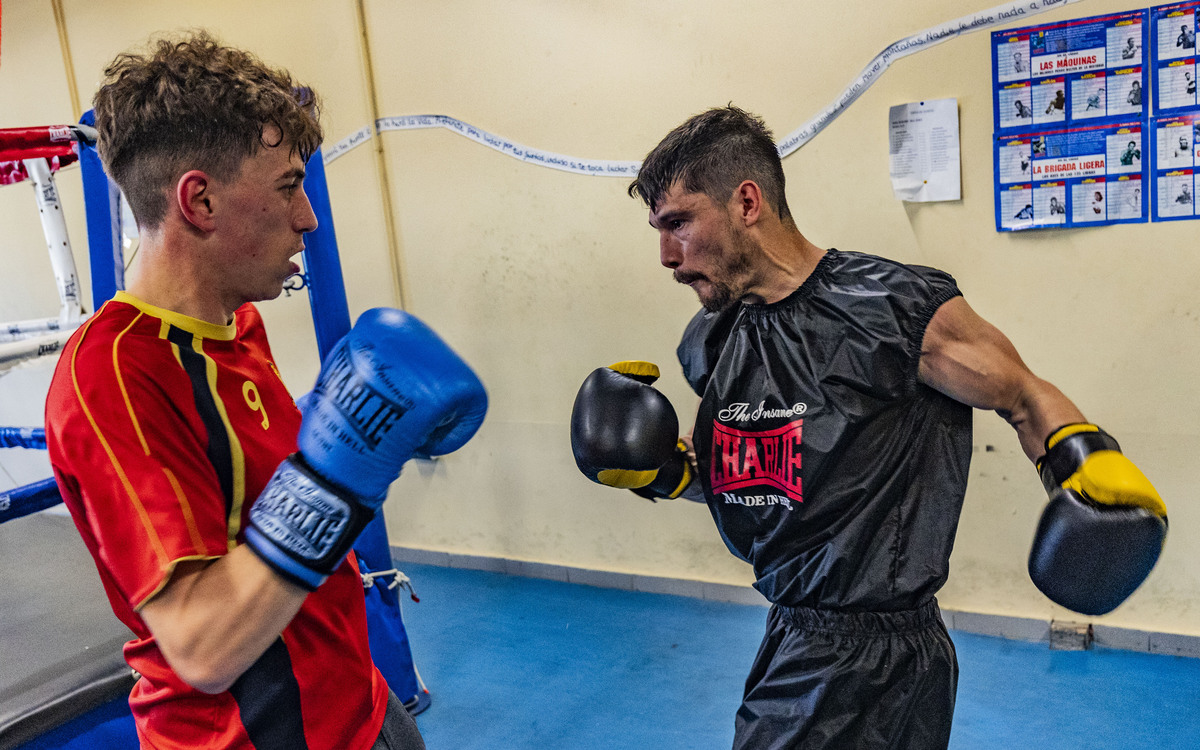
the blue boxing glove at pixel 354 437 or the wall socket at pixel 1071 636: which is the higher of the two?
the blue boxing glove at pixel 354 437

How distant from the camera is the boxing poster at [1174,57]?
228 centimetres

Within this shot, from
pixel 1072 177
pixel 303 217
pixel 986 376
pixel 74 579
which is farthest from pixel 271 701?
pixel 1072 177

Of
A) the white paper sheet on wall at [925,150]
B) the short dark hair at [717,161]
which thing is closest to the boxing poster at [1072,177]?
the white paper sheet on wall at [925,150]

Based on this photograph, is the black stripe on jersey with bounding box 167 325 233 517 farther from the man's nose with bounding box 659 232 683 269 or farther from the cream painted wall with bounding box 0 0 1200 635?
the cream painted wall with bounding box 0 0 1200 635

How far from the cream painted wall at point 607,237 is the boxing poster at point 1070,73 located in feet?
0.17

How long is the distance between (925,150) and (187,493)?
8.03 ft

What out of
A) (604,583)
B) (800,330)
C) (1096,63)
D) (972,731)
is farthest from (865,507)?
(604,583)

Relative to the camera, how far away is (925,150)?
2613 mm

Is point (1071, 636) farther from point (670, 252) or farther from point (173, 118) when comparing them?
point (173, 118)

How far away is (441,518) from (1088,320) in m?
2.79

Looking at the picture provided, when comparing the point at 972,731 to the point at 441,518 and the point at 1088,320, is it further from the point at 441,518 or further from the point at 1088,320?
the point at 441,518

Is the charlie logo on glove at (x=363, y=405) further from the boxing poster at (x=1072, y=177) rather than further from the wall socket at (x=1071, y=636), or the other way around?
the wall socket at (x=1071, y=636)

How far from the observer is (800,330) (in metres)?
1.53

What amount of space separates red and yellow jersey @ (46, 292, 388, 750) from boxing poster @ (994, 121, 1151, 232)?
2294 millimetres
